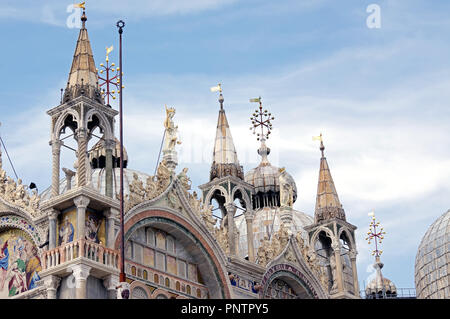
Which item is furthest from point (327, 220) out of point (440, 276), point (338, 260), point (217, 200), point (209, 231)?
point (440, 276)

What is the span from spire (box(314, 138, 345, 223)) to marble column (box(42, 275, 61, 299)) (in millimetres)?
18764

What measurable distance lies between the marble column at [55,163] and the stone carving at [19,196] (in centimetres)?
95

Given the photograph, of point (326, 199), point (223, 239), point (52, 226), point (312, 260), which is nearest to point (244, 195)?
point (223, 239)

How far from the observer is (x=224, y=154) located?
49062mm

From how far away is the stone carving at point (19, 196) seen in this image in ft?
130

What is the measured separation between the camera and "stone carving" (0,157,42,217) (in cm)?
3972

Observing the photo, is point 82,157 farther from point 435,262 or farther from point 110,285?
point 435,262

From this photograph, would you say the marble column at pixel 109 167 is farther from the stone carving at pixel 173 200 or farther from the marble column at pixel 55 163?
the stone carving at pixel 173 200

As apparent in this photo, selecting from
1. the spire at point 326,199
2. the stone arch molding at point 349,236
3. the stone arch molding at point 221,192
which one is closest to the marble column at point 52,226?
the stone arch molding at point 221,192

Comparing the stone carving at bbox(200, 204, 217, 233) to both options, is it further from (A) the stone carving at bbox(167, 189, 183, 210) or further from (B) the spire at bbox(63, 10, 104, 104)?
(B) the spire at bbox(63, 10, 104, 104)

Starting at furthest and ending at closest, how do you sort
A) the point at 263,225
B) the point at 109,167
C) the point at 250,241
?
the point at 263,225
the point at 250,241
the point at 109,167

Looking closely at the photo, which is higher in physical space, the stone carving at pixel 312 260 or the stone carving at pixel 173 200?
the stone carving at pixel 173 200

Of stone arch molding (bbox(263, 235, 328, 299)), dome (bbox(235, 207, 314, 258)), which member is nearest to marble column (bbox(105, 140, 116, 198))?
stone arch molding (bbox(263, 235, 328, 299))

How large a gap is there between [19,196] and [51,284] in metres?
4.71
